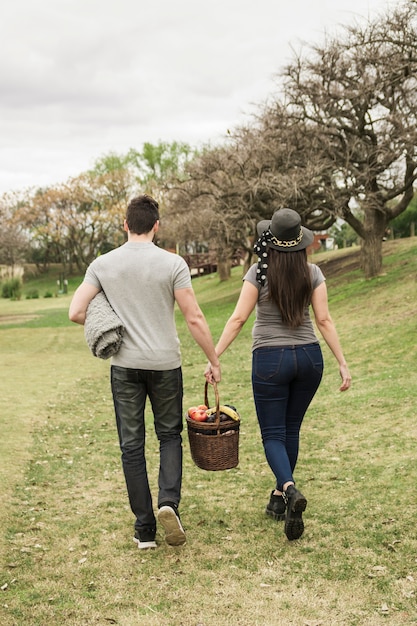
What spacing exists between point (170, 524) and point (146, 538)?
0.34 m

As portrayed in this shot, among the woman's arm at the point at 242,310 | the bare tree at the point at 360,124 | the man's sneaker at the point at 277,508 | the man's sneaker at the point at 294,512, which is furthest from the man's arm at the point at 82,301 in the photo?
the bare tree at the point at 360,124

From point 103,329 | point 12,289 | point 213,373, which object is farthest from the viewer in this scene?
point 12,289

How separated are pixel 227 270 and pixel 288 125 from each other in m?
21.8

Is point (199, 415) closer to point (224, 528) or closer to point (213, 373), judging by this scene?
point (213, 373)

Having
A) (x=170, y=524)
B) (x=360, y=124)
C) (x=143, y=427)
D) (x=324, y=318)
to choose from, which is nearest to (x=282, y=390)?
(x=324, y=318)

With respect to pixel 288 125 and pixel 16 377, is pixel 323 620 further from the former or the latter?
pixel 288 125

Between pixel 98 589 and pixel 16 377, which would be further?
pixel 16 377

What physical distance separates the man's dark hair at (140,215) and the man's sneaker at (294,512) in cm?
188

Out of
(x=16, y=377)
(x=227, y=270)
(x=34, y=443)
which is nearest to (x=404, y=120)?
(x=16, y=377)

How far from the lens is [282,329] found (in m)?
4.60

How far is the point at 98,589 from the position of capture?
13.2ft

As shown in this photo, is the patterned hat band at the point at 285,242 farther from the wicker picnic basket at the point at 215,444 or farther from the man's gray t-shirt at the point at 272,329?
the wicker picnic basket at the point at 215,444

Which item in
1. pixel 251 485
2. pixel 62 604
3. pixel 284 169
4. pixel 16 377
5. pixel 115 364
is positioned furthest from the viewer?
pixel 284 169

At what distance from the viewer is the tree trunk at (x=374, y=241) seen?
2361cm
